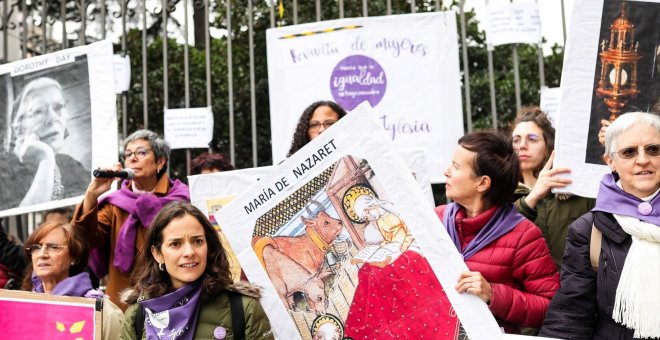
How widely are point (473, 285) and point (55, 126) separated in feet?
10.3

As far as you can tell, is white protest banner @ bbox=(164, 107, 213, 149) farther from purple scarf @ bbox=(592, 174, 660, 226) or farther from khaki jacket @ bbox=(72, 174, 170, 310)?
purple scarf @ bbox=(592, 174, 660, 226)

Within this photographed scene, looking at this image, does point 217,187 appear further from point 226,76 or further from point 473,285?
point 226,76

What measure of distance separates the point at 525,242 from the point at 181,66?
589 cm

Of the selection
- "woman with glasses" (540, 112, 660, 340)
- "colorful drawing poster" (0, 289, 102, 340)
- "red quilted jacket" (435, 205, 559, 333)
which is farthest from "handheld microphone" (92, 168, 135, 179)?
"woman with glasses" (540, 112, 660, 340)

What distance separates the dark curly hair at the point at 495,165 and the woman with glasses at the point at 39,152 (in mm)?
2481

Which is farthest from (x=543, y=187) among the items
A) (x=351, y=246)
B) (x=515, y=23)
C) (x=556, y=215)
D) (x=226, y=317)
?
(x=515, y=23)

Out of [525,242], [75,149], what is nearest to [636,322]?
[525,242]

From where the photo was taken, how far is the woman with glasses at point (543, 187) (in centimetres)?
354

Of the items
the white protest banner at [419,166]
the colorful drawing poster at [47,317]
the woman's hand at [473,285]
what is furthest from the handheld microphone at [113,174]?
the woman's hand at [473,285]

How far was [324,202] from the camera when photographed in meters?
2.98

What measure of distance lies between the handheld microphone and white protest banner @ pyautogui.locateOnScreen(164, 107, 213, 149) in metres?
1.31

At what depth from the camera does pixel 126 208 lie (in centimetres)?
427

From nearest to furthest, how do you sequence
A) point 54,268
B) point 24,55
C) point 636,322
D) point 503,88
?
point 636,322 < point 54,268 < point 24,55 < point 503,88

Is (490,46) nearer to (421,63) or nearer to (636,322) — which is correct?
(421,63)
